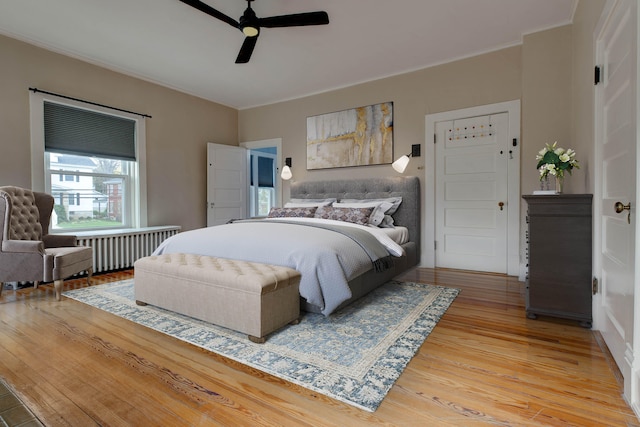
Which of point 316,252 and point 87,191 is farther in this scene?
point 87,191

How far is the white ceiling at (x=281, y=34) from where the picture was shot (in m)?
2.89

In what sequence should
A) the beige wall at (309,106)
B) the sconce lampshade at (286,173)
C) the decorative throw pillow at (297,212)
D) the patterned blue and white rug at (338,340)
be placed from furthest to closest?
1. the sconce lampshade at (286,173)
2. the decorative throw pillow at (297,212)
3. the beige wall at (309,106)
4. the patterned blue and white rug at (338,340)

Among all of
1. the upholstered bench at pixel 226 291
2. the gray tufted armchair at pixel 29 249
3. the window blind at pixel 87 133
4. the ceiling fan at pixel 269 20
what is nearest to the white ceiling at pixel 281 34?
the ceiling fan at pixel 269 20

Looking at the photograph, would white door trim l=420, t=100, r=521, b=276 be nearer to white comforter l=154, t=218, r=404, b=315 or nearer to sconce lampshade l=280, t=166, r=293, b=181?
white comforter l=154, t=218, r=404, b=315

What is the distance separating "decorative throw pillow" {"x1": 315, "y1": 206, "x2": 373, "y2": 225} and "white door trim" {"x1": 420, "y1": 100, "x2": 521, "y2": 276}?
2.89 ft

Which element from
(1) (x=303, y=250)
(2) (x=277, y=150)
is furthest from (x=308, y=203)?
(1) (x=303, y=250)

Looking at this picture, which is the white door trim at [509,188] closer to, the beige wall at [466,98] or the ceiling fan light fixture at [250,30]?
the beige wall at [466,98]

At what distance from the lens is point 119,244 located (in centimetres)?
411

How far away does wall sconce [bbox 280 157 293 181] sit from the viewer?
17.5 feet

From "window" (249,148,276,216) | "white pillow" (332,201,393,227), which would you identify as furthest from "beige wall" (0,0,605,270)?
"window" (249,148,276,216)

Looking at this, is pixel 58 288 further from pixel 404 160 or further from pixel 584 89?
pixel 584 89

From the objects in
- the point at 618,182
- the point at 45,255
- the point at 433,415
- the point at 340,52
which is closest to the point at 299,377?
the point at 433,415

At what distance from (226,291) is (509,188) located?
3.32 m

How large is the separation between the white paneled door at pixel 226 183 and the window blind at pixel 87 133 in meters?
1.23
